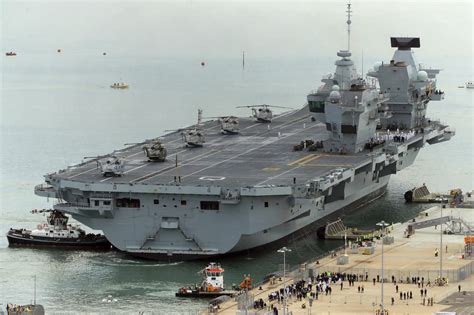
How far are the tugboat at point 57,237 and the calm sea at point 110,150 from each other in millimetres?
619

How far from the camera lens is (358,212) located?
291ft

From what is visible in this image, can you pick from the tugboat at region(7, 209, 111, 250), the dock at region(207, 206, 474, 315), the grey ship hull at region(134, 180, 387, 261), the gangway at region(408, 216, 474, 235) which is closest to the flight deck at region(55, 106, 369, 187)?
the tugboat at region(7, 209, 111, 250)

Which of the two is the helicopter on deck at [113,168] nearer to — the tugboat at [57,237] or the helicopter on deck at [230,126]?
the tugboat at [57,237]

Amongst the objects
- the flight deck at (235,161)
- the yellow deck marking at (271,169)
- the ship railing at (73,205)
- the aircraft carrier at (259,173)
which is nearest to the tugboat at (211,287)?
the aircraft carrier at (259,173)

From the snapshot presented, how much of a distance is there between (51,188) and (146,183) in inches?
217

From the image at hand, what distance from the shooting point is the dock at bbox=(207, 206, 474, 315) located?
6194 cm

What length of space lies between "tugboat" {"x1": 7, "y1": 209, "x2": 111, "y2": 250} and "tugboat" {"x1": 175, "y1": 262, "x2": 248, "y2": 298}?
10.5m

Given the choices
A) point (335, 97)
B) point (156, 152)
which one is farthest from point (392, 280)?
point (335, 97)

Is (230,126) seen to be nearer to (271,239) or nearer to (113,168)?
(113,168)

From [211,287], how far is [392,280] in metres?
7.65

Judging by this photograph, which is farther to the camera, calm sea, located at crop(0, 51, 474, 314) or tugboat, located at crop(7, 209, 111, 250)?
tugboat, located at crop(7, 209, 111, 250)

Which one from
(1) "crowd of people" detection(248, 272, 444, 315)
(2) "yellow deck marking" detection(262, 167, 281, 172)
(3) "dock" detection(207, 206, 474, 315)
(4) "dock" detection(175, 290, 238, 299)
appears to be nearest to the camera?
(3) "dock" detection(207, 206, 474, 315)

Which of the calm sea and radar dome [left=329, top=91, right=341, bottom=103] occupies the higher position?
radar dome [left=329, top=91, right=341, bottom=103]

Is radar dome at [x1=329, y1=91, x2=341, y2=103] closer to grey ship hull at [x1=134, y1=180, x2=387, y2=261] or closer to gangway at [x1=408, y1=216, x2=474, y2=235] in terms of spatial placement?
grey ship hull at [x1=134, y1=180, x2=387, y2=261]
